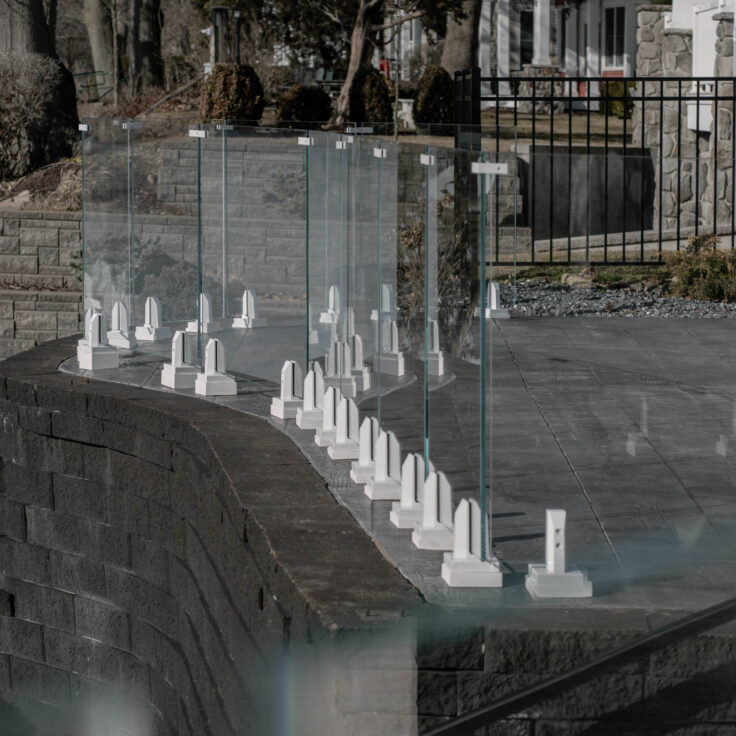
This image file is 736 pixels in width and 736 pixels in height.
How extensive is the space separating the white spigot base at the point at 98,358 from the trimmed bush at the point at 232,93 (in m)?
13.5

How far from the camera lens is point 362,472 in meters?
5.77

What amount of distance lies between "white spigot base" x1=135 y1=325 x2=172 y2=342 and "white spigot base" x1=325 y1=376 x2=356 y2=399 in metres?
2.24

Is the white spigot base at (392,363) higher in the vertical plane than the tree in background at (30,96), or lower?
lower

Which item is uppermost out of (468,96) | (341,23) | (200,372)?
(341,23)

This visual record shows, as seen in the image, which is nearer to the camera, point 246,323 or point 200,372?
point 200,372

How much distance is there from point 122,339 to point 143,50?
20000 mm

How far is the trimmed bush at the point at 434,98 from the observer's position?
24014mm

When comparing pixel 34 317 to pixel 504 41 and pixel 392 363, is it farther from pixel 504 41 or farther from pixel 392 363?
pixel 504 41

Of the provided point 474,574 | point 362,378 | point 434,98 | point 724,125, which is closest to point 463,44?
point 434,98

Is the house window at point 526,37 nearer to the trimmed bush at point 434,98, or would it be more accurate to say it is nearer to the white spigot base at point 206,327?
the trimmed bush at point 434,98

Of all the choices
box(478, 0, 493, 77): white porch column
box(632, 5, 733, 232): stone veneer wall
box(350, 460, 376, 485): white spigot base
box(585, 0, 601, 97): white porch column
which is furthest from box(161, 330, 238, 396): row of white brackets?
box(478, 0, 493, 77): white porch column

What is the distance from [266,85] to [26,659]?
18247 millimetres

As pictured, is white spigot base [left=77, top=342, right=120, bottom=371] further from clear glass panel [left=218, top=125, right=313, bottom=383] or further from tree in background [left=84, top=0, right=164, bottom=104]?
tree in background [left=84, top=0, right=164, bottom=104]

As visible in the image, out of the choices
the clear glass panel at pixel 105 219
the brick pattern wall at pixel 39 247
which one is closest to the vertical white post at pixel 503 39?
the brick pattern wall at pixel 39 247
